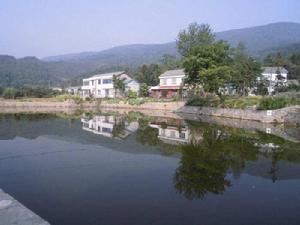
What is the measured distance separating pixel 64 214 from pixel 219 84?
97.3 ft

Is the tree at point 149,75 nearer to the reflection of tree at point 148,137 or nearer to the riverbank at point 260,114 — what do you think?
the riverbank at point 260,114

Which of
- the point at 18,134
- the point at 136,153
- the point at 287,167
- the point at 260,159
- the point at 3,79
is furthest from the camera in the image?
the point at 3,79

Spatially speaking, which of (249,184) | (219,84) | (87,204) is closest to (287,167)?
(249,184)

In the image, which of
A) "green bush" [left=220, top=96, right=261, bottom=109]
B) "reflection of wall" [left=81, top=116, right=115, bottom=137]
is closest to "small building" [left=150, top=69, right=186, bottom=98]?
"green bush" [left=220, top=96, right=261, bottom=109]

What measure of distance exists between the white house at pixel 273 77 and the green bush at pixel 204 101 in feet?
43.4

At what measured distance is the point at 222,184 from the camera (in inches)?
403

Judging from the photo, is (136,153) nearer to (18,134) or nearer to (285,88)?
(18,134)

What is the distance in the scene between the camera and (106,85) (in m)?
70.2

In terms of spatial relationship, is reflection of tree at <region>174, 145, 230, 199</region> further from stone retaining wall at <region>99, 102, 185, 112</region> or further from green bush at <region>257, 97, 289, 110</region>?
stone retaining wall at <region>99, 102, 185, 112</region>

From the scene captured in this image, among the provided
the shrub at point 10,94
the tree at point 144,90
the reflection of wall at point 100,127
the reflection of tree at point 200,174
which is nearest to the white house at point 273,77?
the tree at point 144,90

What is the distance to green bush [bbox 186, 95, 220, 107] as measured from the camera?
37.9 meters

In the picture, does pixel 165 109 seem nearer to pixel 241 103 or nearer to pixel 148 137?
pixel 241 103

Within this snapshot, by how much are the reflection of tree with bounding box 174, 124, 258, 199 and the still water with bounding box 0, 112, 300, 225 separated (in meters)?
0.03

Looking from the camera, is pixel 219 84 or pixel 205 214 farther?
pixel 219 84
